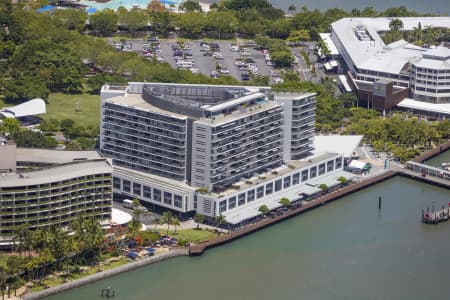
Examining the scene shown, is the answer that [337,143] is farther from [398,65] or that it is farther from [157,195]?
[398,65]

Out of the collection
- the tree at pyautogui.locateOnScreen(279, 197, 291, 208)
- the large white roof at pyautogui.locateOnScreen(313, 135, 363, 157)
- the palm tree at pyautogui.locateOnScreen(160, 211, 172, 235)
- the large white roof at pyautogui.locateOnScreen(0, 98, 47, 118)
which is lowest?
the palm tree at pyautogui.locateOnScreen(160, 211, 172, 235)

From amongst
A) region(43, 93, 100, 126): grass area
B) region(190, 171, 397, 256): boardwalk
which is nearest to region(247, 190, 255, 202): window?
region(190, 171, 397, 256): boardwalk

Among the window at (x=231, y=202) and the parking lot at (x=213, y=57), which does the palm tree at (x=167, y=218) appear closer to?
the window at (x=231, y=202)

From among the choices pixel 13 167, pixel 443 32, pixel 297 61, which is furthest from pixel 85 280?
pixel 443 32

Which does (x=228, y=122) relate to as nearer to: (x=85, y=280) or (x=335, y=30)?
(x=85, y=280)

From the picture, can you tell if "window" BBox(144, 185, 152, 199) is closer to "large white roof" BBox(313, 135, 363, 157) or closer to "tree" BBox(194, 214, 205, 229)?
"tree" BBox(194, 214, 205, 229)
